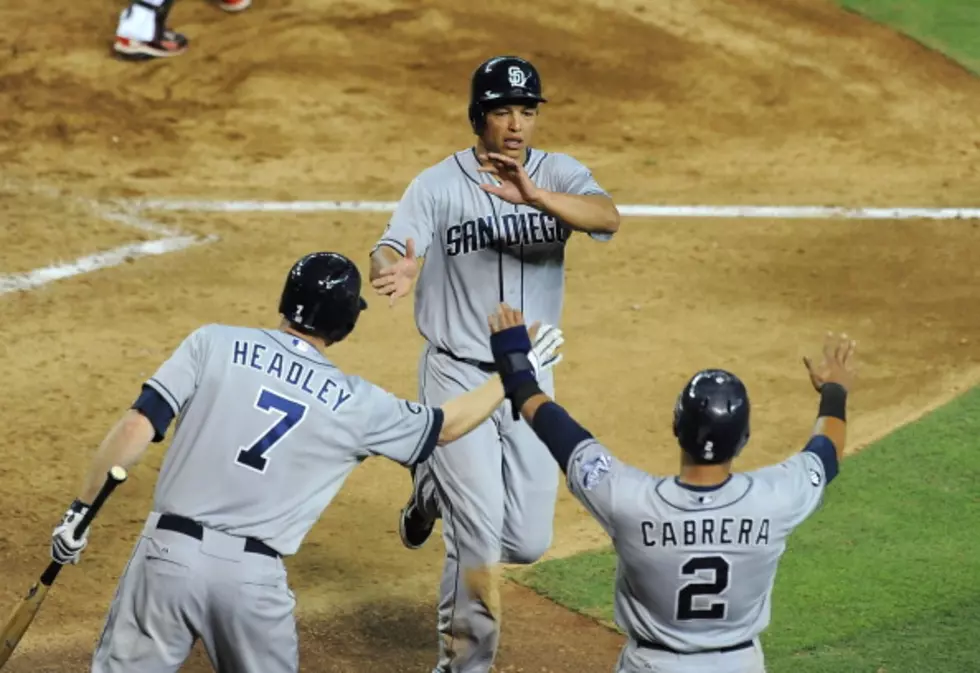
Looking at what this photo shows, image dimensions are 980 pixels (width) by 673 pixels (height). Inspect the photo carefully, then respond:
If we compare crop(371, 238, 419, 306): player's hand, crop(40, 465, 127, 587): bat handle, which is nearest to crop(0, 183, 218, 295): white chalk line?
crop(371, 238, 419, 306): player's hand

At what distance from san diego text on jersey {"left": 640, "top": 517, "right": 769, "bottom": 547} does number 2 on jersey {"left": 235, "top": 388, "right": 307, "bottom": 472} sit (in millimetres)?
1182

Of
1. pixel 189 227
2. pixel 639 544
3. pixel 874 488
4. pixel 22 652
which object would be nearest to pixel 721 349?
pixel 874 488

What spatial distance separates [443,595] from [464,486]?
1.43 feet

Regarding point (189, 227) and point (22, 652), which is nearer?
point (22, 652)

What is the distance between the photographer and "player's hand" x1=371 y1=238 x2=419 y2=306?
20.8 feet

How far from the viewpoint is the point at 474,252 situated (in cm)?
686

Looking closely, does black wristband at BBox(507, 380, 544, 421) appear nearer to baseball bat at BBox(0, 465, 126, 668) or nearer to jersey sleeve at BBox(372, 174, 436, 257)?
jersey sleeve at BBox(372, 174, 436, 257)

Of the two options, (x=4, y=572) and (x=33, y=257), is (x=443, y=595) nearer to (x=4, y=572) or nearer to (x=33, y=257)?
(x=4, y=572)

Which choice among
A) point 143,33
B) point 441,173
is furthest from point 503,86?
point 143,33

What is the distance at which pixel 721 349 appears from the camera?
10.1 metres

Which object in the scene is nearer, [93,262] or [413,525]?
[413,525]

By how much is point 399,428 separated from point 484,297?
1.25 meters

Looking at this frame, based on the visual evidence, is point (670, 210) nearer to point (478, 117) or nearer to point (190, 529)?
point (478, 117)

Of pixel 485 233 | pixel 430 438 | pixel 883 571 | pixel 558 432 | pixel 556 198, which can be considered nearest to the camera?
pixel 558 432
